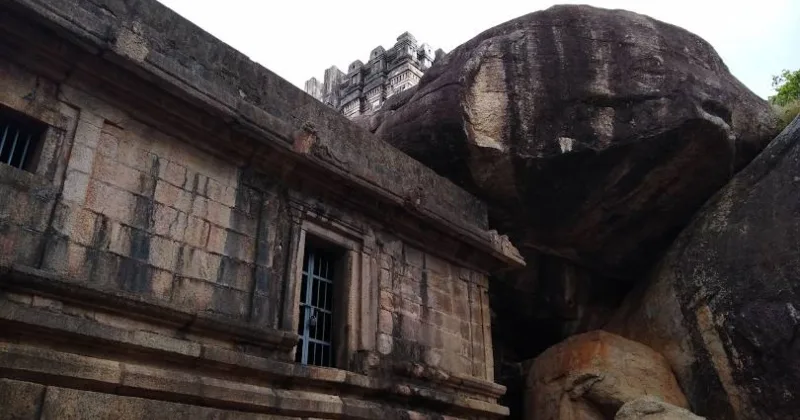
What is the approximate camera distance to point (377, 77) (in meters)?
23.4

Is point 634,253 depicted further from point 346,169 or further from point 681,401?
point 346,169

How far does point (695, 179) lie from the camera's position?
957 cm

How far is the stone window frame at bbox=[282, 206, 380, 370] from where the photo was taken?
616cm

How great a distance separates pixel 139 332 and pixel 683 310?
26.1ft

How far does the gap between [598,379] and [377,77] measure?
16259 mm

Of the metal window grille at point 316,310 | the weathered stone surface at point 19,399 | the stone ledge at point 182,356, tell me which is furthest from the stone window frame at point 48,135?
the metal window grille at point 316,310

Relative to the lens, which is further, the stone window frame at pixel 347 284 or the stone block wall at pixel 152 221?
the stone window frame at pixel 347 284

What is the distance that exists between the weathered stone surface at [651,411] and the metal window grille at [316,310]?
4290mm

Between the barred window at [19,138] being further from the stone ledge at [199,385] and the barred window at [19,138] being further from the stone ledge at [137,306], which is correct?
the stone ledge at [199,385]

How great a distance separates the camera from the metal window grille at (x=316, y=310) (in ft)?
20.6

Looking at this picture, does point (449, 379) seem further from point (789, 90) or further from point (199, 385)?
point (789, 90)

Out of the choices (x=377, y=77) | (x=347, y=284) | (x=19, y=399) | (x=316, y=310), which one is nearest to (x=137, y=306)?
(x=19, y=399)

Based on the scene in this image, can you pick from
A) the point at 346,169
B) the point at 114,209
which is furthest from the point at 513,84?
the point at 114,209

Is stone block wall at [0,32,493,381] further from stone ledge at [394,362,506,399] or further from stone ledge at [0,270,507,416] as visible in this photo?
stone ledge at [0,270,507,416]
